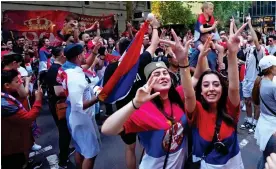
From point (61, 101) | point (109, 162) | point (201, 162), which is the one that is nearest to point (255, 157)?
point (109, 162)

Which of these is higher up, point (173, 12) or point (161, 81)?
point (173, 12)

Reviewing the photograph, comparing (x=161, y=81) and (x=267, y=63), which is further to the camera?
(x=267, y=63)

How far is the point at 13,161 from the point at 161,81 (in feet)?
6.18

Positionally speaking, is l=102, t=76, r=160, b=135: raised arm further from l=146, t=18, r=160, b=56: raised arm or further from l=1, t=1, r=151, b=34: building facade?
l=1, t=1, r=151, b=34: building facade

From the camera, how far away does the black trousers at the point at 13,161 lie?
3256mm

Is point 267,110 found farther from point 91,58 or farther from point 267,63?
point 91,58

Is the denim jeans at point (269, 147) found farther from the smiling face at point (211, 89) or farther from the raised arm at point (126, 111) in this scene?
the raised arm at point (126, 111)

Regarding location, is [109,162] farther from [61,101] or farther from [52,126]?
[52,126]

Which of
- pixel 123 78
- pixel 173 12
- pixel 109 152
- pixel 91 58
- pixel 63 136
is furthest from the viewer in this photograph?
pixel 173 12

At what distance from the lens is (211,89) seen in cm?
257

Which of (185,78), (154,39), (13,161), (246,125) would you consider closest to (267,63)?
(154,39)

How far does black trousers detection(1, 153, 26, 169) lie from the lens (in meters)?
3.26

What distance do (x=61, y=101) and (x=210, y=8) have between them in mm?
4161

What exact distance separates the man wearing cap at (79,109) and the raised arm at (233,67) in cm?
158
